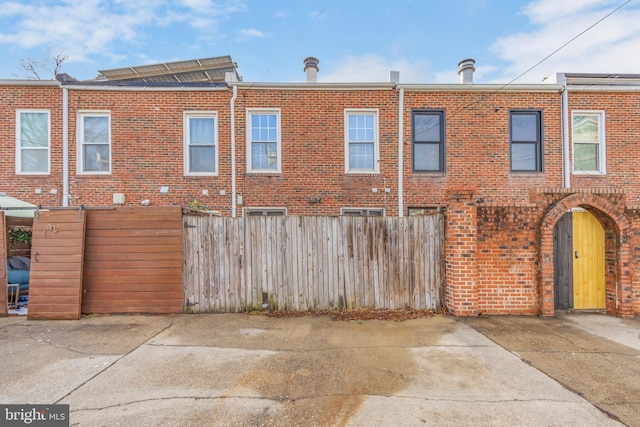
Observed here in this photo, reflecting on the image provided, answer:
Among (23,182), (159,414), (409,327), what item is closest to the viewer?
(159,414)

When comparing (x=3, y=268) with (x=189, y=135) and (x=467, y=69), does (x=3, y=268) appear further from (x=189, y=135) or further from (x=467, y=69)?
(x=467, y=69)

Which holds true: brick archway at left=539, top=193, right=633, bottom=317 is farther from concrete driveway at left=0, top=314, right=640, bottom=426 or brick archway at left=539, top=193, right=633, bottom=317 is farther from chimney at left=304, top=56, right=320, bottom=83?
chimney at left=304, top=56, right=320, bottom=83

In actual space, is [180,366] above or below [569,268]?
below

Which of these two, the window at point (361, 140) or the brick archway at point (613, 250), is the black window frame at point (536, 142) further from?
the window at point (361, 140)

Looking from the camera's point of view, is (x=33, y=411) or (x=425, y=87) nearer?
(x=33, y=411)

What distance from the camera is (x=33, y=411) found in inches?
106

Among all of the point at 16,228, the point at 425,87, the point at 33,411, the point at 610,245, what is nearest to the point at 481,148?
the point at 425,87

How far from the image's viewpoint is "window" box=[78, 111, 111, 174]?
8.23 metres

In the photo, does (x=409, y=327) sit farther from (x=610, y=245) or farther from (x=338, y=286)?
(x=610, y=245)

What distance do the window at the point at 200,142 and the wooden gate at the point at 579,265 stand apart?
837 centimetres

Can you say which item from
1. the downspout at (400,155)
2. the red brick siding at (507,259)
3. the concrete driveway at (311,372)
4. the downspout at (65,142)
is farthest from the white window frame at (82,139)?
the red brick siding at (507,259)

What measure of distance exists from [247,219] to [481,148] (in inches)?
273

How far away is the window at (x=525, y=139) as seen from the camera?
8.45 m

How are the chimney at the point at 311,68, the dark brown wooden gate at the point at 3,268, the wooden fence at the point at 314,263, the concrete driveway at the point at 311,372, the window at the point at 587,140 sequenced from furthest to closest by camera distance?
the chimney at the point at 311,68 → the window at the point at 587,140 → the wooden fence at the point at 314,263 → the dark brown wooden gate at the point at 3,268 → the concrete driveway at the point at 311,372
